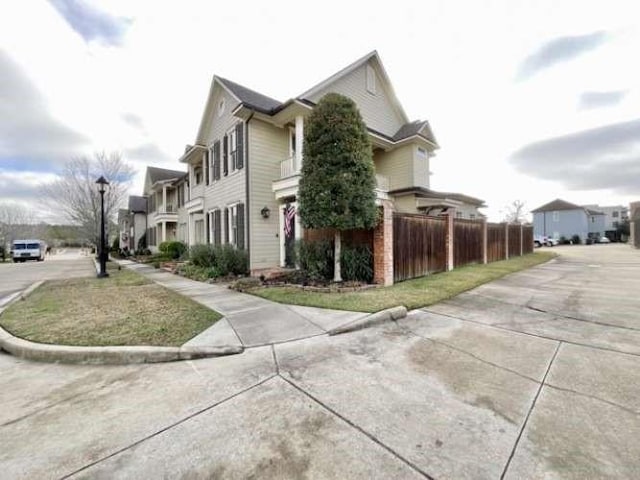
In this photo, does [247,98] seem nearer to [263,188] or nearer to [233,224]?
[263,188]

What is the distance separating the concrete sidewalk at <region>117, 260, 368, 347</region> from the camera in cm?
435

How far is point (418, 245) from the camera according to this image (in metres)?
9.57

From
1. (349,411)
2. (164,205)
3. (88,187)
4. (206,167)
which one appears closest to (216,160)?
(206,167)

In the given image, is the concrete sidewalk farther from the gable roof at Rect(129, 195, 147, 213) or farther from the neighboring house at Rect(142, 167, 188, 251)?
the gable roof at Rect(129, 195, 147, 213)

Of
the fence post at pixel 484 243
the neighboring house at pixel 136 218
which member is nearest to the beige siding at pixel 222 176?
the fence post at pixel 484 243

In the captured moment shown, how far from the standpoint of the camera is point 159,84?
39.0 ft

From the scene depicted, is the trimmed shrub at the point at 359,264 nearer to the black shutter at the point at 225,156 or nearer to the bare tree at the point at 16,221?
the black shutter at the point at 225,156

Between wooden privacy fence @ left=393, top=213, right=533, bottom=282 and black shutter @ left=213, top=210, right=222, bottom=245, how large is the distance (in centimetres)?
881

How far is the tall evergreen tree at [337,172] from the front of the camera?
7.63 m

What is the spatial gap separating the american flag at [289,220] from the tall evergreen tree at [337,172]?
9.29 feet

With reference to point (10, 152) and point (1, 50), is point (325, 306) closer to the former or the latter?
point (1, 50)

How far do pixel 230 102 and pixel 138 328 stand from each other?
11.2 m

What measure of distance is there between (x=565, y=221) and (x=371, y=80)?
57086 millimetres

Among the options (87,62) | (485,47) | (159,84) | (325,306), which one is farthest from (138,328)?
(485,47)
